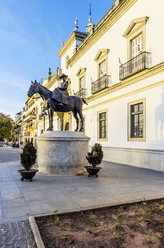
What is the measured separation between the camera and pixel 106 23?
16.2 metres

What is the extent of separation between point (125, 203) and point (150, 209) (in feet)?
1.79

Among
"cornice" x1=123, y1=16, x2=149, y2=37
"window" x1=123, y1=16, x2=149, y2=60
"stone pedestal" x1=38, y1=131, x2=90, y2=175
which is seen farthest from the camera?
"window" x1=123, y1=16, x2=149, y2=60

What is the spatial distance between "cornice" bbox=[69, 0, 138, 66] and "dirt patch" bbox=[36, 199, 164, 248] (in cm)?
1337

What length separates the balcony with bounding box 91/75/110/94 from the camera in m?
16.1

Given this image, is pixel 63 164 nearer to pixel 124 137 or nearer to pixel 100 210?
pixel 100 210

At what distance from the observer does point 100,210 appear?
13.9ft

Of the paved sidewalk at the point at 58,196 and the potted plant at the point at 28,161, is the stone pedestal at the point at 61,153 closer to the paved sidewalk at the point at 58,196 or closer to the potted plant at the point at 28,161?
the potted plant at the point at 28,161

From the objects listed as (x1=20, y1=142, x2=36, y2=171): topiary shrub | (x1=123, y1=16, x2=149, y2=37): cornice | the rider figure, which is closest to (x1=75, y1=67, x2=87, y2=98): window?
(x1=123, y1=16, x2=149, y2=37): cornice

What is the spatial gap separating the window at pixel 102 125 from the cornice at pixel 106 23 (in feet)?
22.3

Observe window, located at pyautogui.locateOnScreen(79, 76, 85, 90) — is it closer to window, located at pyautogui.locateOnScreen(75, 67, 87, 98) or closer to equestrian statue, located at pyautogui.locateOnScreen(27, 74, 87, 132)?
window, located at pyautogui.locateOnScreen(75, 67, 87, 98)

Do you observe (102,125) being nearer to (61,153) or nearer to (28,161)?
(61,153)

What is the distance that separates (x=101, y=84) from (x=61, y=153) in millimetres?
9901

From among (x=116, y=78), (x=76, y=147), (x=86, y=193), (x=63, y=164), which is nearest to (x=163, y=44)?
(x=116, y=78)

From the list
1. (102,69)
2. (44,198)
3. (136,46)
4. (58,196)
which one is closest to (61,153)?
(58,196)
